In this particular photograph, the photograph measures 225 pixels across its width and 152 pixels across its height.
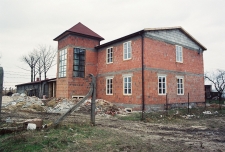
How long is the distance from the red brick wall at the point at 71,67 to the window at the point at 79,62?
33 cm

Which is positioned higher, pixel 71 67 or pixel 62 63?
pixel 62 63

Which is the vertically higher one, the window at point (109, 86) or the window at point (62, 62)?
the window at point (62, 62)

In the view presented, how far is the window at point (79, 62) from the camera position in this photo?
18531 millimetres

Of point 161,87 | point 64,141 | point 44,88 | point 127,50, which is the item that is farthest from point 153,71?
point 44,88

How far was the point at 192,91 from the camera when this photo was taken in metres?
18.1

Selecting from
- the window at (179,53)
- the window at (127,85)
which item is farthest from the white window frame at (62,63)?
the window at (179,53)

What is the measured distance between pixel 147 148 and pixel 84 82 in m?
14.8

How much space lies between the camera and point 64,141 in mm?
4773

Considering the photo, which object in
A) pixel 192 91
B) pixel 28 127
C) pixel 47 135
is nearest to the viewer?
pixel 47 135

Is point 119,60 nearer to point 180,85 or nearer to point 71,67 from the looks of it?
point 71,67

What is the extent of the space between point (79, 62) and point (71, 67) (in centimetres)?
106

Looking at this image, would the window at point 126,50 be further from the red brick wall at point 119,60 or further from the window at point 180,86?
the window at point 180,86

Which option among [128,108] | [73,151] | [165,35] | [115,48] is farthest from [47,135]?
[165,35]

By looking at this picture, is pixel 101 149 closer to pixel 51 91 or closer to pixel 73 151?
pixel 73 151
